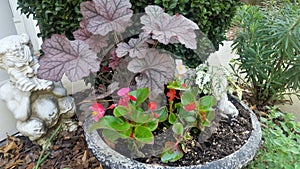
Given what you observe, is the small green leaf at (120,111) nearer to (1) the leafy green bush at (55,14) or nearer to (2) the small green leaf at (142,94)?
(2) the small green leaf at (142,94)

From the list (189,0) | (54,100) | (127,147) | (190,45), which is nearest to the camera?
(190,45)

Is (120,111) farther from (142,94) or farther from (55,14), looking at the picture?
(55,14)

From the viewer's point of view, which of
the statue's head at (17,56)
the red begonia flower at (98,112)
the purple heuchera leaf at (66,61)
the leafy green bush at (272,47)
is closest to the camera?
the purple heuchera leaf at (66,61)

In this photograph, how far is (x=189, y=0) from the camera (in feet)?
4.61

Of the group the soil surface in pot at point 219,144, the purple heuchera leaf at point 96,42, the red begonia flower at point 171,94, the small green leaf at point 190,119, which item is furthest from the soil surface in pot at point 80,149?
the purple heuchera leaf at point 96,42

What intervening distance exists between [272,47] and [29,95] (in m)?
1.37

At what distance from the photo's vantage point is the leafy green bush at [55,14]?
4.43ft

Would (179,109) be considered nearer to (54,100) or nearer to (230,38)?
(54,100)

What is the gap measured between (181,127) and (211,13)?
0.68 metres

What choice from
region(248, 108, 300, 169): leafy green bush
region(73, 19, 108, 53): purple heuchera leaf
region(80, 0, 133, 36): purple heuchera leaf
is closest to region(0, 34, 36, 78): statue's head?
region(73, 19, 108, 53): purple heuchera leaf

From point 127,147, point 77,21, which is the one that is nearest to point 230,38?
point 77,21

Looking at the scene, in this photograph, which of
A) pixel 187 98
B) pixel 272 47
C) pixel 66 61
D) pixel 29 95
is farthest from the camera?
pixel 272 47

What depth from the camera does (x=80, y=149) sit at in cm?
167

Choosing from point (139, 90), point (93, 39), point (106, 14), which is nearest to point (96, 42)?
point (93, 39)
